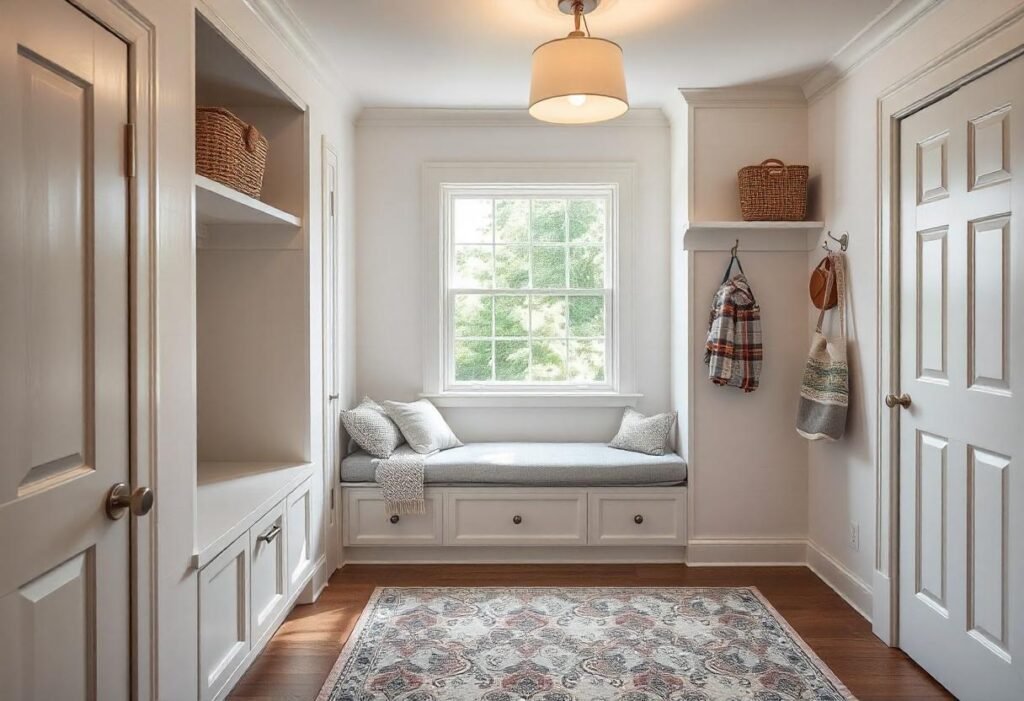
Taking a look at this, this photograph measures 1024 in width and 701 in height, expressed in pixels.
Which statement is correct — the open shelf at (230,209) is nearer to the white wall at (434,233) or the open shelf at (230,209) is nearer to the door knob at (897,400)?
the white wall at (434,233)

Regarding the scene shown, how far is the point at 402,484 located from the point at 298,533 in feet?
2.32

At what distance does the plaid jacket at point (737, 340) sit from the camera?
365 centimetres

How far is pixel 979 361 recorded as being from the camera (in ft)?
7.80

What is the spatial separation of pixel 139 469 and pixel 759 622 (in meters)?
2.52

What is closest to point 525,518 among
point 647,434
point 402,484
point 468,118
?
point 402,484

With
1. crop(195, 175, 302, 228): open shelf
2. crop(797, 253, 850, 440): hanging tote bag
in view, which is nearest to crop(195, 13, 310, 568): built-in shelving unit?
crop(195, 175, 302, 228): open shelf

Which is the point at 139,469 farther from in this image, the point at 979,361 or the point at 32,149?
the point at 979,361

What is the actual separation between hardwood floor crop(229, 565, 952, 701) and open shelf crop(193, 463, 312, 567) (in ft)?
2.01

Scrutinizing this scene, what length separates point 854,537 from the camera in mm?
3289

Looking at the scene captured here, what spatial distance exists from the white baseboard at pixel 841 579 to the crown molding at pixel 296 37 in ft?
11.1

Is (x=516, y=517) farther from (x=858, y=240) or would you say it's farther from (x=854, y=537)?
(x=858, y=240)

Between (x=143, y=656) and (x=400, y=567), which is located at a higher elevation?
(x=143, y=656)

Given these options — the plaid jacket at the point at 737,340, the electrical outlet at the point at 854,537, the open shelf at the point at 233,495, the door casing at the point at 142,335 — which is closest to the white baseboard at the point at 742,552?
the electrical outlet at the point at 854,537

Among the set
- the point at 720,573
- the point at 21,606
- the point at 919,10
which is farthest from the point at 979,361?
the point at 21,606
